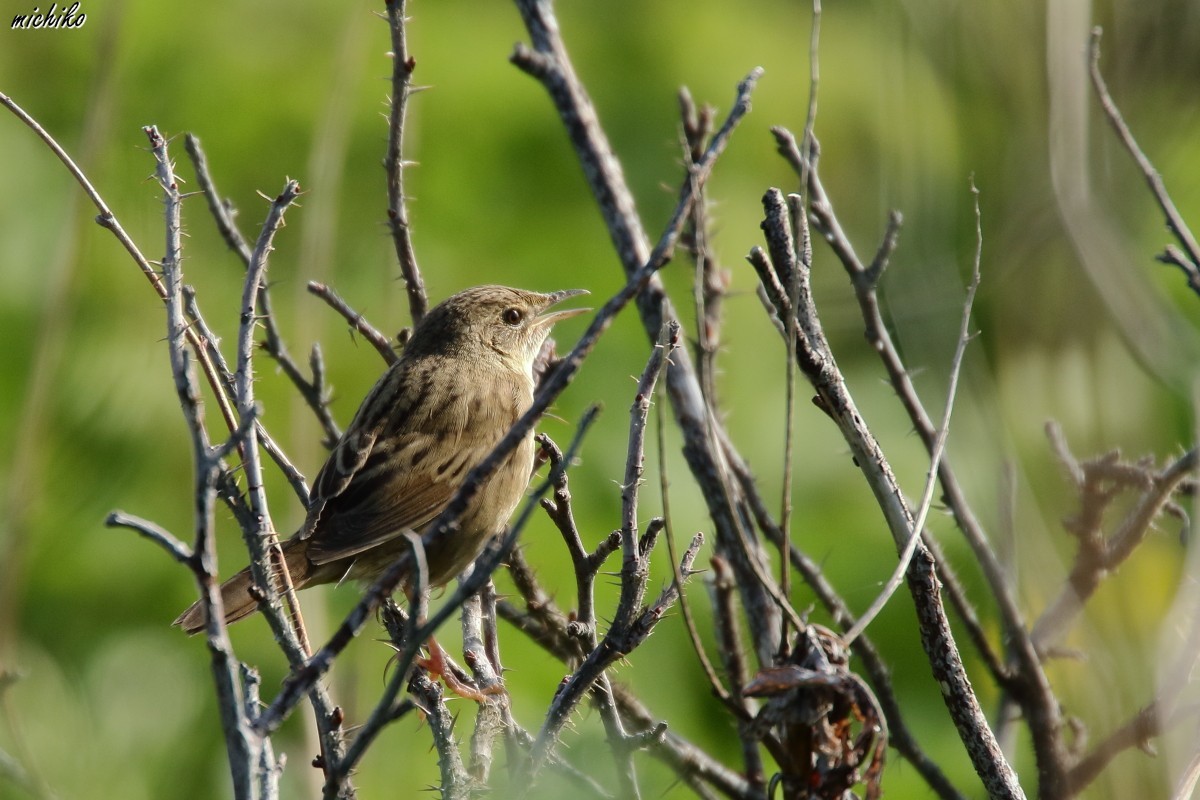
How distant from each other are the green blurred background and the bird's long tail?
16cm

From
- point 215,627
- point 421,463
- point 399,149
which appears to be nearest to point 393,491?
point 421,463

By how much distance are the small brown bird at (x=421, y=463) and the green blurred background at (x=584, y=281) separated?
0.19 metres

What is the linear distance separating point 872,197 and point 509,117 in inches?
69.5

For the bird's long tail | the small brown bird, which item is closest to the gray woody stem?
the small brown bird

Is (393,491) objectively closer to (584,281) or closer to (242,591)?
(242,591)

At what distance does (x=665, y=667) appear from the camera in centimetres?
477

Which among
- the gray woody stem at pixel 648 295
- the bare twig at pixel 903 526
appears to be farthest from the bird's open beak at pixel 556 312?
the bare twig at pixel 903 526

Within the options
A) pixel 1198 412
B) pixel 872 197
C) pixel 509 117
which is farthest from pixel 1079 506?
pixel 509 117

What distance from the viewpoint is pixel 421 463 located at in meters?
3.81

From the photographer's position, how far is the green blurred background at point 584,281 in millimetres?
3398

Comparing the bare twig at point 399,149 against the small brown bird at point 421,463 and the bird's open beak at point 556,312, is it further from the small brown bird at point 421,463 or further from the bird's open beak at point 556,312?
the bird's open beak at point 556,312

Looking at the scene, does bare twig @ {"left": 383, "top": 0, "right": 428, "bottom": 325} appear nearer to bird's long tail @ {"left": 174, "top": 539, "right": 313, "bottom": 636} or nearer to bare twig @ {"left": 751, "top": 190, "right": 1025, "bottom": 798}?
bird's long tail @ {"left": 174, "top": 539, "right": 313, "bottom": 636}

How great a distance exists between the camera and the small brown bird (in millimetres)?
3510

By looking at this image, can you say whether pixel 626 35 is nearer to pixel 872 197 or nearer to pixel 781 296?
pixel 872 197
